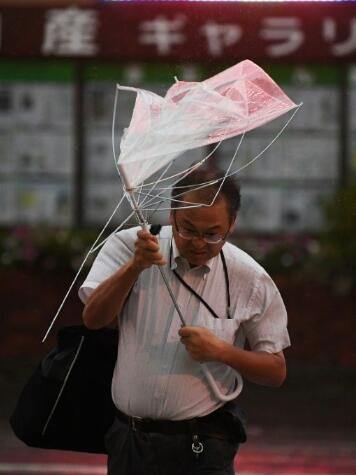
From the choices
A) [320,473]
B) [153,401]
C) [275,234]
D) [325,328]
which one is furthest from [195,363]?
[275,234]

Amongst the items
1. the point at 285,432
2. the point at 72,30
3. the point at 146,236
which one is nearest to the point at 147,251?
the point at 146,236

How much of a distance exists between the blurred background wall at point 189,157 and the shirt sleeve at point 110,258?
6078 mm

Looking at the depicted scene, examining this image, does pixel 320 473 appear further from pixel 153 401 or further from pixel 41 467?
pixel 153 401

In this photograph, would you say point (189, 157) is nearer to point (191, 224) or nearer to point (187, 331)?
point (191, 224)

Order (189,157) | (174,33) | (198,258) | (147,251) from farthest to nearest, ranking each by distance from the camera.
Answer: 1. (174,33)
2. (189,157)
3. (198,258)
4. (147,251)

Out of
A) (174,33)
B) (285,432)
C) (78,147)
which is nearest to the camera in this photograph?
(285,432)

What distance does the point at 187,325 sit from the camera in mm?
3555

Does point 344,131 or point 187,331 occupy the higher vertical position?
point 344,131

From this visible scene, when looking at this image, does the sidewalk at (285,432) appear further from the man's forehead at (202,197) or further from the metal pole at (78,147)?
the man's forehead at (202,197)

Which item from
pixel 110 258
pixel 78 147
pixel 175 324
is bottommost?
pixel 175 324

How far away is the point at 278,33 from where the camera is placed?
35.3 ft

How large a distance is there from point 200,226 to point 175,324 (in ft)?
1.09

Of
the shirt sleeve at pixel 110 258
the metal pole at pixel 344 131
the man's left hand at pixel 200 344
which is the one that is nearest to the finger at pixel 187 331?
the man's left hand at pixel 200 344

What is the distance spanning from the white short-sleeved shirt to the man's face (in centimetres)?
10
